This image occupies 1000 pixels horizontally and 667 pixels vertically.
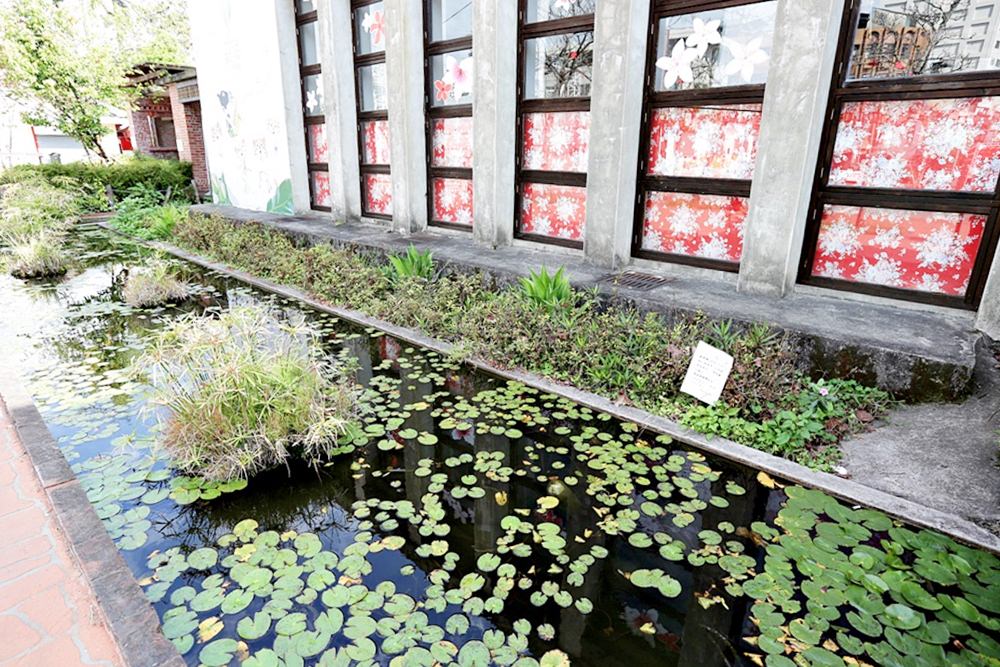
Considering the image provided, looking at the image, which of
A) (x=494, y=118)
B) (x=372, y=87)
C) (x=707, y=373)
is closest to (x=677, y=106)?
(x=494, y=118)

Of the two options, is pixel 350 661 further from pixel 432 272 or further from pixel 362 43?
pixel 362 43

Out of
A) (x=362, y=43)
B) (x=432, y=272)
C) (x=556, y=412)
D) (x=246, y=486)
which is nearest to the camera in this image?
(x=246, y=486)

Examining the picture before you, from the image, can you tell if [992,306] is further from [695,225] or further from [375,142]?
[375,142]

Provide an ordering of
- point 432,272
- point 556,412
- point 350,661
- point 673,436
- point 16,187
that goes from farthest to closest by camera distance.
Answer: point 16,187
point 432,272
point 556,412
point 673,436
point 350,661

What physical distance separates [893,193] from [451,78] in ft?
18.6

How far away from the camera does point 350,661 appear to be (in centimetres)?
217

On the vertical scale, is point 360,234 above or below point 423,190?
below

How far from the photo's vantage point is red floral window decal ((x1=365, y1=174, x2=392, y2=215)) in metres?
9.36

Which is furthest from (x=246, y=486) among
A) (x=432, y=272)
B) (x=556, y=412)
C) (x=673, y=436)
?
(x=432, y=272)

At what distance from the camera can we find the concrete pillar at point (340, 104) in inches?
356

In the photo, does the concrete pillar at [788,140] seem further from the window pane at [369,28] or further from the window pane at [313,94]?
the window pane at [313,94]

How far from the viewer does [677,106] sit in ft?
18.1

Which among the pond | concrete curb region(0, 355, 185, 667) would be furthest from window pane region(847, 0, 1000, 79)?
concrete curb region(0, 355, 185, 667)

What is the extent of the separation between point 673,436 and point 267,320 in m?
3.01
